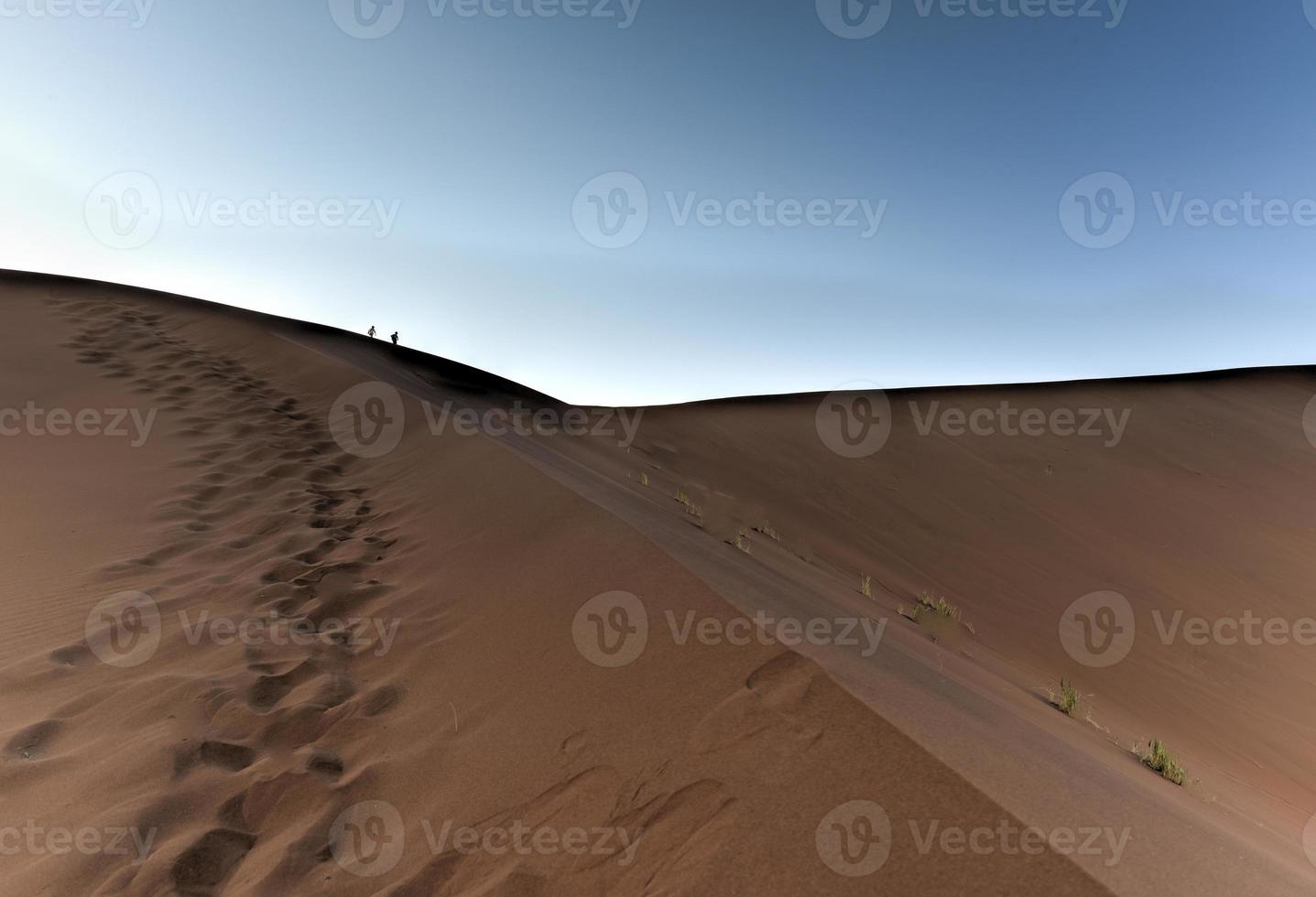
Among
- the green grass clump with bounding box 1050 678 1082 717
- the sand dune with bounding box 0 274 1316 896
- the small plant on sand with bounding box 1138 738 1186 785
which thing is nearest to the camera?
the sand dune with bounding box 0 274 1316 896

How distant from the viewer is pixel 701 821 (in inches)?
90.7

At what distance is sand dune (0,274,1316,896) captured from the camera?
2.29 meters

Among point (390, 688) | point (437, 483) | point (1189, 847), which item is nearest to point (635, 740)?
point (390, 688)

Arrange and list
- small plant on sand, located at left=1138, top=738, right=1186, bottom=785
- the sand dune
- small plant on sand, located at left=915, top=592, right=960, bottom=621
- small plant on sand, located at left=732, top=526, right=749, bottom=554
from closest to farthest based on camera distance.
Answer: the sand dune < small plant on sand, located at left=1138, top=738, right=1186, bottom=785 < small plant on sand, located at left=732, top=526, right=749, bottom=554 < small plant on sand, located at left=915, top=592, right=960, bottom=621

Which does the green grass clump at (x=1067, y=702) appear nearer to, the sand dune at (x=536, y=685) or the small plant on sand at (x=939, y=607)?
the sand dune at (x=536, y=685)

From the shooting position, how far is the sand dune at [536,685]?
229cm

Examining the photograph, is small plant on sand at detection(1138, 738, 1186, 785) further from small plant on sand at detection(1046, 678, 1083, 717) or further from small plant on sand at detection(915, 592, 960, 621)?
small plant on sand at detection(915, 592, 960, 621)

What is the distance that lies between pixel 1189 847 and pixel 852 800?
3.71 ft

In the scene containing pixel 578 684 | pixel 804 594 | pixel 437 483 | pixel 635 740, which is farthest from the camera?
pixel 437 483

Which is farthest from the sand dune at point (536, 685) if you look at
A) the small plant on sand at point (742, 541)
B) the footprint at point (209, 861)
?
the small plant on sand at point (742, 541)

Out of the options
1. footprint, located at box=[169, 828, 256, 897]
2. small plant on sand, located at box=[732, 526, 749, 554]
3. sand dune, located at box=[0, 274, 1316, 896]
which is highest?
small plant on sand, located at box=[732, 526, 749, 554]

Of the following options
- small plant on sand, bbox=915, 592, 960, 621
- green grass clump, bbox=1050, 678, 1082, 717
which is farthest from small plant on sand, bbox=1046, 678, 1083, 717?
small plant on sand, bbox=915, 592, 960, 621

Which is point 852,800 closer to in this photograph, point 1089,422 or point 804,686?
point 804,686

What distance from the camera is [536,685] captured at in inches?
131
